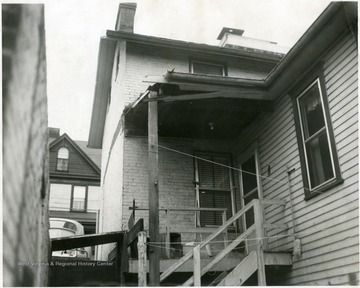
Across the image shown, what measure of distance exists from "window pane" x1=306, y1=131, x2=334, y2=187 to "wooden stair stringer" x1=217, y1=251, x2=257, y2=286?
1.65 meters

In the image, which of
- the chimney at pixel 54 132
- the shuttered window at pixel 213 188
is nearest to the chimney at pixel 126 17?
the shuttered window at pixel 213 188

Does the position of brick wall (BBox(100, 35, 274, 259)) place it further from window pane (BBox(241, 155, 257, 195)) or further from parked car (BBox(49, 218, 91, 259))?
parked car (BBox(49, 218, 91, 259))

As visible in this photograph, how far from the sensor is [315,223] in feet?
22.4

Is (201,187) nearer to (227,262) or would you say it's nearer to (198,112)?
(198,112)

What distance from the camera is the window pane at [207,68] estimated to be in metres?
11.6

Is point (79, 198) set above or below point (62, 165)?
below

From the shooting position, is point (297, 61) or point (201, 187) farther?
point (201, 187)

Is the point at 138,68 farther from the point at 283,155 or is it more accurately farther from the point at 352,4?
the point at 352,4

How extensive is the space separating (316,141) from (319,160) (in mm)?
342

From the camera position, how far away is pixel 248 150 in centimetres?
962

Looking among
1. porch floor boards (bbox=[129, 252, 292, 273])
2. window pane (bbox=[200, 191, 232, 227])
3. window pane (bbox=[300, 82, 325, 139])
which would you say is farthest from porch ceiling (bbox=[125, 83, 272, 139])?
porch floor boards (bbox=[129, 252, 292, 273])

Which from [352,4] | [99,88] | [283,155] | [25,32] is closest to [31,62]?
[25,32]

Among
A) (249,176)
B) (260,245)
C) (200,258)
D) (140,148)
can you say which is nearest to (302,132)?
(260,245)

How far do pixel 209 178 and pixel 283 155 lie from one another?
8.11ft
